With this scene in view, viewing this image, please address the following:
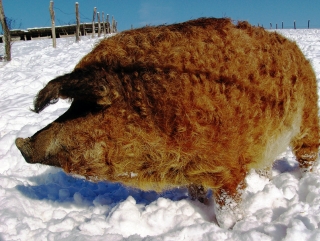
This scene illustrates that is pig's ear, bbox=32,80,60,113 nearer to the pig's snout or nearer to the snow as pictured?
the pig's snout

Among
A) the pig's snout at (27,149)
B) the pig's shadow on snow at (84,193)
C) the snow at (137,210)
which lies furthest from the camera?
the pig's shadow on snow at (84,193)

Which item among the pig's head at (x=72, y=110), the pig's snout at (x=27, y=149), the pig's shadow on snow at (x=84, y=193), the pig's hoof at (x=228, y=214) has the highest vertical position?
the pig's head at (x=72, y=110)

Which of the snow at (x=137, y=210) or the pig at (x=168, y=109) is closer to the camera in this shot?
the pig at (x=168, y=109)

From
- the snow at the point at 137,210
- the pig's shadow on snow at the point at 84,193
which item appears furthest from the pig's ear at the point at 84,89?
the pig's shadow on snow at the point at 84,193

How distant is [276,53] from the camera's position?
2316 mm

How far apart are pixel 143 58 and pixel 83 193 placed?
5.48 feet

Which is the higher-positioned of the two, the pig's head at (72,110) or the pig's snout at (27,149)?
the pig's head at (72,110)

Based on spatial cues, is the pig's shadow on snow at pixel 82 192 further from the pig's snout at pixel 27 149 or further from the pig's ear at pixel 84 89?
the pig's ear at pixel 84 89

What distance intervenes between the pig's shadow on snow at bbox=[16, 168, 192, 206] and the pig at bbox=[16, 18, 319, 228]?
83 cm

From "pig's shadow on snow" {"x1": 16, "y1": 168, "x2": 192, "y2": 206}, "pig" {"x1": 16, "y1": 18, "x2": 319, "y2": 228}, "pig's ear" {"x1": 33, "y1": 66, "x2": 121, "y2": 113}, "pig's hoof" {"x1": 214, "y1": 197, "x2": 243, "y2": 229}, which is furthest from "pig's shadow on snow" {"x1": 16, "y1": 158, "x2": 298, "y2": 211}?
"pig's ear" {"x1": 33, "y1": 66, "x2": 121, "y2": 113}

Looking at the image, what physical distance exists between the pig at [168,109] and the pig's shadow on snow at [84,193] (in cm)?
83

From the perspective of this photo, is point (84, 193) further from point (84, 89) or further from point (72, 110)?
point (84, 89)

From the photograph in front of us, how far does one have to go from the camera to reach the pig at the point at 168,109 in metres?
1.84

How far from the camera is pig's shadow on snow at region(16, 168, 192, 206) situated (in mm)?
2863
